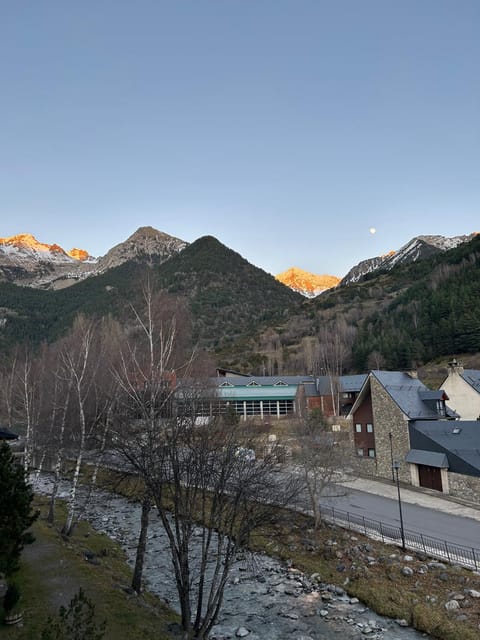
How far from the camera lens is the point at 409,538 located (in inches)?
906

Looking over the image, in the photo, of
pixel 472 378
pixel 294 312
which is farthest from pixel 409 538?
pixel 294 312

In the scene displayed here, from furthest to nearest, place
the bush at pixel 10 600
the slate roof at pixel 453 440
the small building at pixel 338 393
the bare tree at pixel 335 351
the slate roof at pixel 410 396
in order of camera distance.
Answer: the bare tree at pixel 335 351 < the small building at pixel 338 393 < the slate roof at pixel 410 396 < the slate roof at pixel 453 440 < the bush at pixel 10 600

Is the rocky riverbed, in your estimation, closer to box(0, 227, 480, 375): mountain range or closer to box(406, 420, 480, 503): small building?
box(0, 227, 480, 375): mountain range

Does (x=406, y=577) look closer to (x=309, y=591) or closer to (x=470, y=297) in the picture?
(x=309, y=591)

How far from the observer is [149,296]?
21.3 meters

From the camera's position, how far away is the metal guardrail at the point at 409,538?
797 inches

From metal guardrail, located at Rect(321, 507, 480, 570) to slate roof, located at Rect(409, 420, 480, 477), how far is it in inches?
385

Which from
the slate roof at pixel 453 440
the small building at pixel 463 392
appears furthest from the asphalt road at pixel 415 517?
the small building at pixel 463 392

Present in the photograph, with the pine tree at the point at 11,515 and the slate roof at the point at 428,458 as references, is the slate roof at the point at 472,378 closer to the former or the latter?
the slate roof at the point at 428,458

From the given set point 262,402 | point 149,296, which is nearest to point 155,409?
point 149,296

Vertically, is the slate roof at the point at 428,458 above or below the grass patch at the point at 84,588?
above

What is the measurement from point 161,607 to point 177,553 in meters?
5.61

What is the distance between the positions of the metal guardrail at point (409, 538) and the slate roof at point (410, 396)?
1278 centimetres

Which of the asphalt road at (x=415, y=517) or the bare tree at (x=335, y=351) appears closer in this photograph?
the asphalt road at (x=415, y=517)
